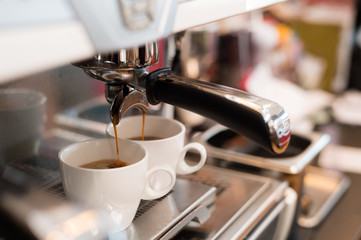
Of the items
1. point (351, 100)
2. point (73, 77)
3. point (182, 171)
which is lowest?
point (351, 100)

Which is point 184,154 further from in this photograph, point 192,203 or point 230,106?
point 230,106

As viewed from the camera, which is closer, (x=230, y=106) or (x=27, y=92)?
(x=230, y=106)

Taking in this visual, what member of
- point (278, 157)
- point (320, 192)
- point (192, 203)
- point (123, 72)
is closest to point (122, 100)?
point (123, 72)

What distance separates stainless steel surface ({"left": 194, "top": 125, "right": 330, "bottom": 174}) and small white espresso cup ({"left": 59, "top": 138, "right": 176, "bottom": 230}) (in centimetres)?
23

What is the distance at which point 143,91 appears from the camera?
44 centimetres

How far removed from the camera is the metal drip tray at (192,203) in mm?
460

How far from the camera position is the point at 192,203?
1.65ft

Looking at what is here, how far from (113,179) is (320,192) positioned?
599mm

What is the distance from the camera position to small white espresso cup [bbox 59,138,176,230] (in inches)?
15.9

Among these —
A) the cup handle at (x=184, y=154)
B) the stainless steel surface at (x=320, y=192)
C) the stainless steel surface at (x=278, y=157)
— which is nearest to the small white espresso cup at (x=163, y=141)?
the cup handle at (x=184, y=154)

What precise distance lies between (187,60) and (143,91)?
55 cm

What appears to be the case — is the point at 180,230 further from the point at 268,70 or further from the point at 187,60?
the point at 268,70

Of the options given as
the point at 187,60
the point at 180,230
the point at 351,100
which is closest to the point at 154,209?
the point at 180,230

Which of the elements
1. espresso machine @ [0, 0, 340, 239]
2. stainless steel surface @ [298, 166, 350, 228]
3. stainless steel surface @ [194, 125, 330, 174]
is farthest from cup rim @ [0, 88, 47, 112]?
stainless steel surface @ [298, 166, 350, 228]
